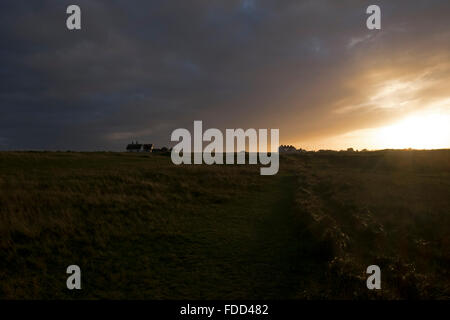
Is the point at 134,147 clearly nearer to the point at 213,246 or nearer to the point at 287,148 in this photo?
the point at 287,148

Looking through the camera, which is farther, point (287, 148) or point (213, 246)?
point (287, 148)

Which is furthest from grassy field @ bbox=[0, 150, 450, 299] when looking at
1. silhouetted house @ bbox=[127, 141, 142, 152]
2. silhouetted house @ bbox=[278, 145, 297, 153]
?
silhouetted house @ bbox=[278, 145, 297, 153]

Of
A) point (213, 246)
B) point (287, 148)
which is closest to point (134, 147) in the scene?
point (287, 148)

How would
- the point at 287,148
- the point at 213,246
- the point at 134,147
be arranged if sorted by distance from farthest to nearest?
the point at 287,148 < the point at 134,147 < the point at 213,246

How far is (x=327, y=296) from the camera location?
6926 millimetres

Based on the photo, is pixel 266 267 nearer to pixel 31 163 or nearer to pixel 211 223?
pixel 211 223

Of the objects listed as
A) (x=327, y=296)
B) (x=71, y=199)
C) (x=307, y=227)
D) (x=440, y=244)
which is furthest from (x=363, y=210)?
(x=71, y=199)

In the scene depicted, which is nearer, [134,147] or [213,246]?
[213,246]

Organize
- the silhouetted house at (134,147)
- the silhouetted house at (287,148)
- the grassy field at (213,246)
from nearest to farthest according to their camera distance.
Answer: the grassy field at (213,246) < the silhouetted house at (134,147) < the silhouetted house at (287,148)

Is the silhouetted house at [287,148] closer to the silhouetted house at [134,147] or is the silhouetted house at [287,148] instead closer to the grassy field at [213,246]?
the silhouetted house at [134,147]

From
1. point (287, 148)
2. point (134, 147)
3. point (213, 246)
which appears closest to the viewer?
point (213, 246)

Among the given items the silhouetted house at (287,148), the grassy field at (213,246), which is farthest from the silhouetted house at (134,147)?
the grassy field at (213,246)

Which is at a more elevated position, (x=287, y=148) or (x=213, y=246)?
(x=287, y=148)

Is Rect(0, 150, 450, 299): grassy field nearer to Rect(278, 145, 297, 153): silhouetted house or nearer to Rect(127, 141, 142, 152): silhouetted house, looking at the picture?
Rect(127, 141, 142, 152): silhouetted house
